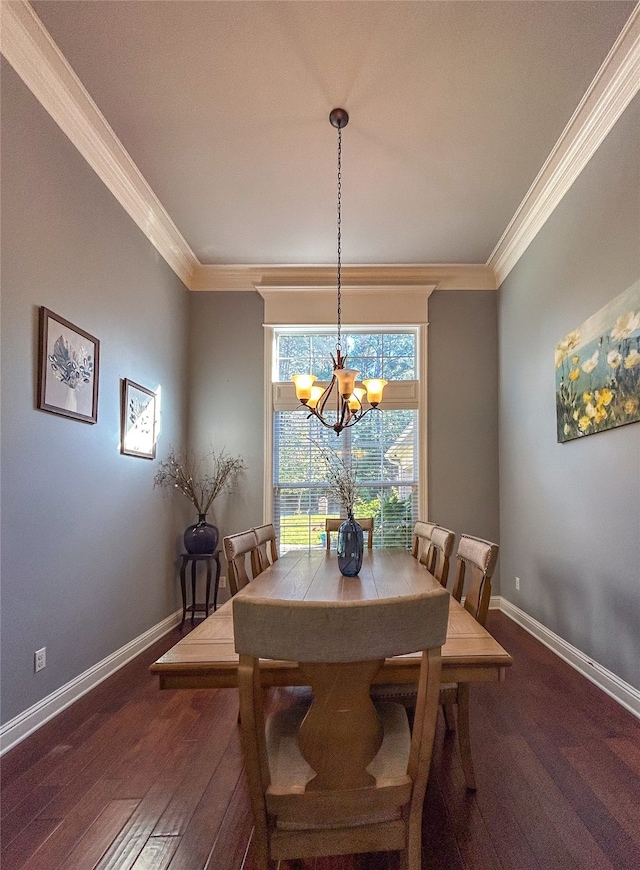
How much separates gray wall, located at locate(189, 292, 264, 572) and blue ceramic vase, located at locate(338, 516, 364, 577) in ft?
7.86

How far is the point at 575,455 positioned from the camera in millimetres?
3107

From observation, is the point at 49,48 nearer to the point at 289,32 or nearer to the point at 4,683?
the point at 289,32

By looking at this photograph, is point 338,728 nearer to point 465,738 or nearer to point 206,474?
point 465,738

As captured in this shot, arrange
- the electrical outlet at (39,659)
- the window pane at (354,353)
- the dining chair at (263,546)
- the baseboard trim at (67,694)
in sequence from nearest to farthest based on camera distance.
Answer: the baseboard trim at (67,694) < the electrical outlet at (39,659) < the dining chair at (263,546) < the window pane at (354,353)

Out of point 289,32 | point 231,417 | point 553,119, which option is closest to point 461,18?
point 289,32

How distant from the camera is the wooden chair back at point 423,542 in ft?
9.45

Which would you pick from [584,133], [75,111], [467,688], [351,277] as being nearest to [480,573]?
[467,688]

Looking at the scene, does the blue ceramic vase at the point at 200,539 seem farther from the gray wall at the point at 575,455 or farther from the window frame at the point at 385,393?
the gray wall at the point at 575,455

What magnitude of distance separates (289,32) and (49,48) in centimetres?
113

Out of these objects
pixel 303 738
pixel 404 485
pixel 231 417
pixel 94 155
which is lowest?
pixel 303 738

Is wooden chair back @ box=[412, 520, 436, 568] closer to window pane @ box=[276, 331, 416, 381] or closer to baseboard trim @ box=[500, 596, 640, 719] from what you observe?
baseboard trim @ box=[500, 596, 640, 719]

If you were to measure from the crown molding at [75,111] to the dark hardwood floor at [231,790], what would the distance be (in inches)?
118

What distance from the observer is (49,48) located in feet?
7.63

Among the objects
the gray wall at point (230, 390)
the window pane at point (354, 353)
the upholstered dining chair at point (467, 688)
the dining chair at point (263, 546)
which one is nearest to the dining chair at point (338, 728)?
the upholstered dining chair at point (467, 688)
